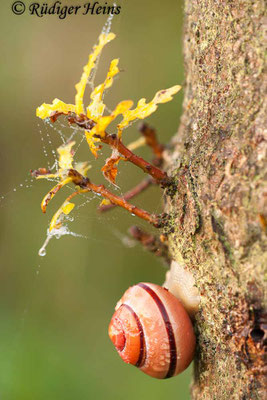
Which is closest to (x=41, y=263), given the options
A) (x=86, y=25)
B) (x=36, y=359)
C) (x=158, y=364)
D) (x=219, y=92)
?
(x=36, y=359)

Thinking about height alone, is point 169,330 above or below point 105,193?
below

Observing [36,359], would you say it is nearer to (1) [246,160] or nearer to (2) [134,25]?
(2) [134,25]

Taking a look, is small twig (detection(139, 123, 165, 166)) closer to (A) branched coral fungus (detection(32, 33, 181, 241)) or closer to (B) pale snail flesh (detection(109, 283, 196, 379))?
(A) branched coral fungus (detection(32, 33, 181, 241))

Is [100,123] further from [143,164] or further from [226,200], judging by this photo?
[226,200]

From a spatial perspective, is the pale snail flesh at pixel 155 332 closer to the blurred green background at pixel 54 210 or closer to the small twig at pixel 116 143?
the small twig at pixel 116 143

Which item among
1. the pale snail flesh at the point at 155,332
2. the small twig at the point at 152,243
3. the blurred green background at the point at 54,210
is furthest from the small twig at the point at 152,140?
the blurred green background at the point at 54,210

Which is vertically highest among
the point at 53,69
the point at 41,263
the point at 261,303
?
Result: the point at 53,69

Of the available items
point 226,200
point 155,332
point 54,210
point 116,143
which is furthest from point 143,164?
point 54,210
